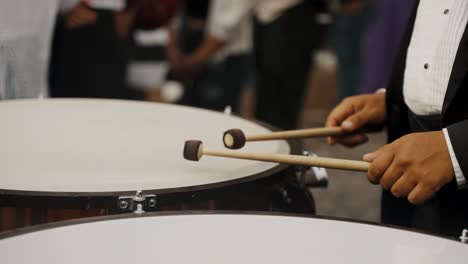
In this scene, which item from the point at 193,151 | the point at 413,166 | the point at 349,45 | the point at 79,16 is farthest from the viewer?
the point at 349,45

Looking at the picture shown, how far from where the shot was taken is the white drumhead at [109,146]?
174 centimetres

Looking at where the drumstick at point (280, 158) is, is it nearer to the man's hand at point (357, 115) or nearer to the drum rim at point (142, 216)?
the drum rim at point (142, 216)

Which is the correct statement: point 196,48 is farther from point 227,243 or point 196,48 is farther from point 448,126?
point 227,243

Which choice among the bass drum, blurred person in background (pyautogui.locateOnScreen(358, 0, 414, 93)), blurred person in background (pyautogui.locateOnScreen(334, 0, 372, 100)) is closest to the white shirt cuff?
the bass drum

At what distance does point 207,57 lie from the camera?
4.62m

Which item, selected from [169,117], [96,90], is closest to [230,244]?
[169,117]

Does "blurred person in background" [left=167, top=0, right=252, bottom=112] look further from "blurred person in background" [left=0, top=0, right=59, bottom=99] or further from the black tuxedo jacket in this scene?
the black tuxedo jacket

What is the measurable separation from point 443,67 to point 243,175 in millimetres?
391

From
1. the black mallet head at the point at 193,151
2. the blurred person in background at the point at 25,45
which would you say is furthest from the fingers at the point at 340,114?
the blurred person in background at the point at 25,45

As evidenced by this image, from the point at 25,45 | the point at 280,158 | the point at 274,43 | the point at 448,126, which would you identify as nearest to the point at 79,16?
the point at 25,45

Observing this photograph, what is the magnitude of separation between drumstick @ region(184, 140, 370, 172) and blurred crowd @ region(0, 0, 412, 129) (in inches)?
55.2

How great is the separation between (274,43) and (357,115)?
6.51ft

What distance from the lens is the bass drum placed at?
1654 mm

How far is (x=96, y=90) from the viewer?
12.5 feet
